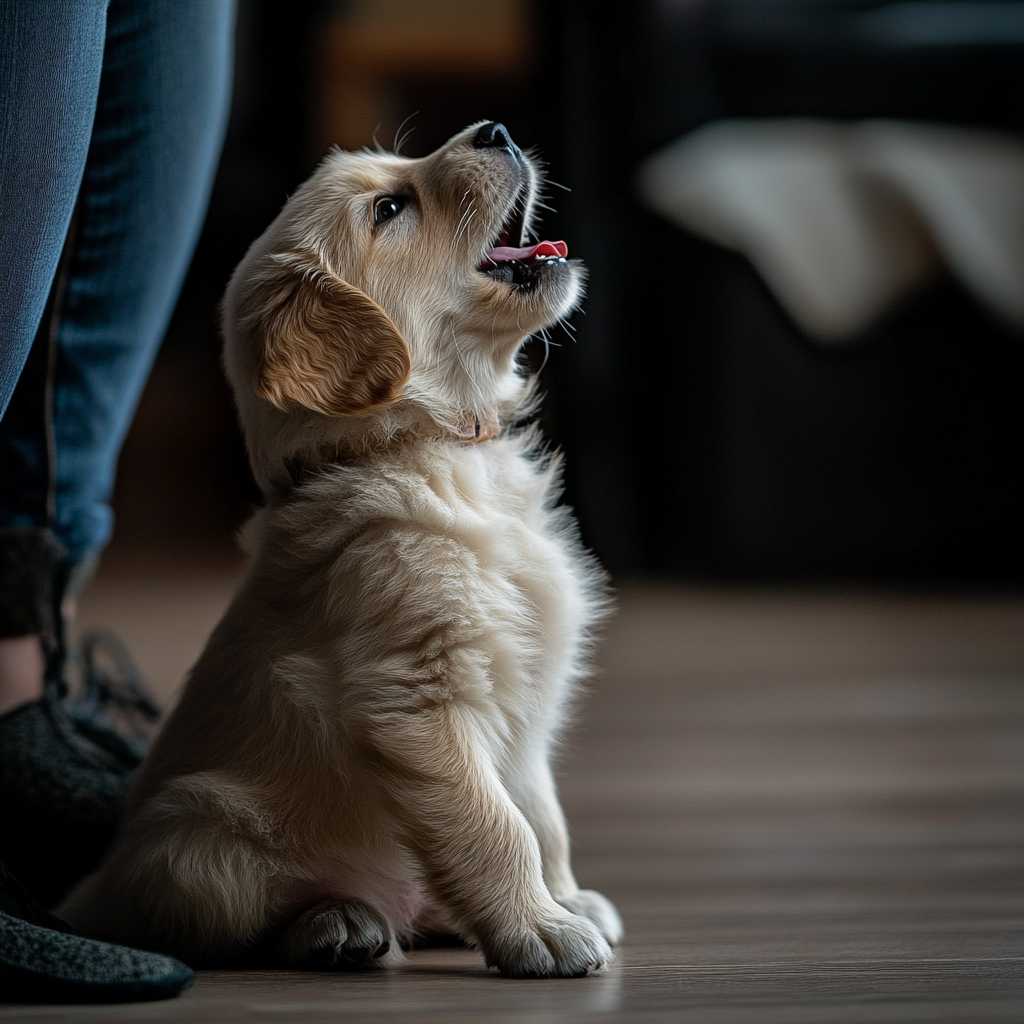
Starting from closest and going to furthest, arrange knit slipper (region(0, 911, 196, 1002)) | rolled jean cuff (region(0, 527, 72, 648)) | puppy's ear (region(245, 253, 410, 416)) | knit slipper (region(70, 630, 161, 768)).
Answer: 1. knit slipper (region(0, 911, 196, 1002))
2. puppy's ear (region(245, 253, 410, 416))
3. rolled jean cuff (region(0, 527, 72, 648))
4. knit slipper (region(70, 630, 161, 768))

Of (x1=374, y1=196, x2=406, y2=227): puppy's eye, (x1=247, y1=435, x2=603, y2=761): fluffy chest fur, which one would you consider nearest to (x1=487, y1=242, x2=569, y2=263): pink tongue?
(x1=374, y1=196, x2=406, y2=227): puppy's eye

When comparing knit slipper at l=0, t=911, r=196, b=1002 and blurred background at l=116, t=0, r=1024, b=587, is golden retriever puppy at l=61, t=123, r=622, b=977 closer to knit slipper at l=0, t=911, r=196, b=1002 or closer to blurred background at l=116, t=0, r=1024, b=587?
knit slipper at l=0, t=911, r=196, b=1002

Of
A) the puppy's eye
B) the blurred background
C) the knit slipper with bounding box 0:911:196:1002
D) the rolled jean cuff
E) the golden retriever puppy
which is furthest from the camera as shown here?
the blurred background

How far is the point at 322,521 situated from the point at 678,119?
372 centimetres

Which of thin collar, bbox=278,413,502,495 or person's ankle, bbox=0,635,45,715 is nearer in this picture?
thin collar, bbox=278,413,502,495

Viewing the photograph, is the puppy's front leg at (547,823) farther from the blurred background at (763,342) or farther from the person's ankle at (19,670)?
the blurred background at (763,342)

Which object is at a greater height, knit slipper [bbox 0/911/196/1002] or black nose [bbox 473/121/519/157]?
black nose [bbox 473/121/519/157]

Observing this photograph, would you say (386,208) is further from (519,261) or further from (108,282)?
(108,282)

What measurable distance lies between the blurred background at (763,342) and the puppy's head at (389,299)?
230cm

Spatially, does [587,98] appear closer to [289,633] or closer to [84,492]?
[84,492]

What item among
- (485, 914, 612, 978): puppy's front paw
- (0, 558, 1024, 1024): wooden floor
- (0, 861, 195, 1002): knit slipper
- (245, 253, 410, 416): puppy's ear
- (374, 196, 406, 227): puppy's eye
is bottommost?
(0, 558, 1024, 1024): wooden floor

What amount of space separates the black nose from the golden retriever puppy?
0.04 ft

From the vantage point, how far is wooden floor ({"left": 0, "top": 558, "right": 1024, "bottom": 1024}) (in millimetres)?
899

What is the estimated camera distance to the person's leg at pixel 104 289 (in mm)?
1474
